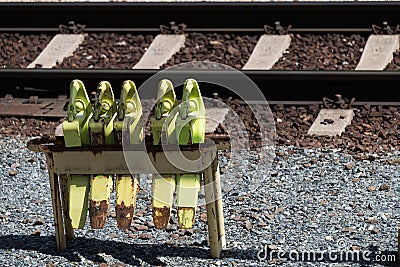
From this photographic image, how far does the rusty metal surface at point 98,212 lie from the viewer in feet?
18.6

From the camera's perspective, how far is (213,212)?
5633mm

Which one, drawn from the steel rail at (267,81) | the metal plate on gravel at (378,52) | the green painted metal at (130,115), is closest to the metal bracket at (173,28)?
the steel rail at (267,81)

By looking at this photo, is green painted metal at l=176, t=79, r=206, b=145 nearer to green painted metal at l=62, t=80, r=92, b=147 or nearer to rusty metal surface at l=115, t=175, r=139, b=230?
rusty metal surface at l=115, t=175, r=139, b=230

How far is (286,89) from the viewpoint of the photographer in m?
8.41

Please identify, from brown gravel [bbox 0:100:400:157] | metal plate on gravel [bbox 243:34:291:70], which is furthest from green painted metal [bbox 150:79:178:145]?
metal plate on gravel [bbox 243:34:291:70]

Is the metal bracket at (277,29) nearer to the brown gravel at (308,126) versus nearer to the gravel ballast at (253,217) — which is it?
the brown gravel at (308,126)

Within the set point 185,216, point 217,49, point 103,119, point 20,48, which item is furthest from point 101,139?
point 20,48

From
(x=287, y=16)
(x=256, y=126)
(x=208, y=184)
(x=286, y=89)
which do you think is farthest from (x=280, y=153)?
(x=287, y=16)

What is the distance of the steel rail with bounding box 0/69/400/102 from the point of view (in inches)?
324

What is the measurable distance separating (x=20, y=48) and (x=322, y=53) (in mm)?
2984

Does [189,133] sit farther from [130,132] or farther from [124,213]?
[124,213]

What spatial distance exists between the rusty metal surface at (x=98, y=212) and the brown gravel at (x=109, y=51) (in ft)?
11.8

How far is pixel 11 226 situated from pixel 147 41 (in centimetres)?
372

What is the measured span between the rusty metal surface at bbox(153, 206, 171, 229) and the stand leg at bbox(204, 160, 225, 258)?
0.24 metres
